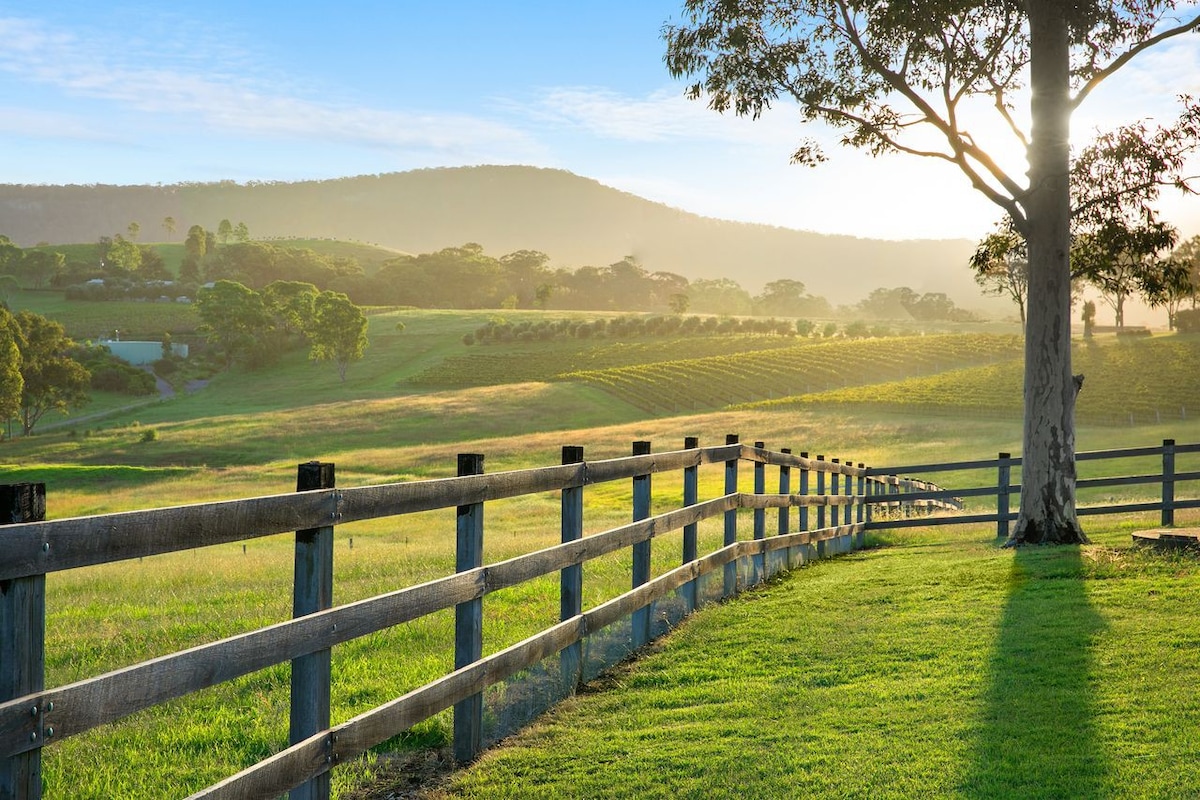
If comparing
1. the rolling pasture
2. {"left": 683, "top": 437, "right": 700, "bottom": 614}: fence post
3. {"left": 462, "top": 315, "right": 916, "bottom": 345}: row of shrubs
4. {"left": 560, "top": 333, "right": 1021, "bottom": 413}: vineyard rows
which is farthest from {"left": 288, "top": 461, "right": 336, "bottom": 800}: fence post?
{"left": 462, "top": 315, "right": 916, "bottom": 345}: row of shrubs

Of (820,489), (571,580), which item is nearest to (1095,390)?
(820,489)

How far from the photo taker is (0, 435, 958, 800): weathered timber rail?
2957 millimetres

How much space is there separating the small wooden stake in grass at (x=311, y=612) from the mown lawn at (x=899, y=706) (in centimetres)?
102

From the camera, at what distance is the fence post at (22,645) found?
2.90 metres

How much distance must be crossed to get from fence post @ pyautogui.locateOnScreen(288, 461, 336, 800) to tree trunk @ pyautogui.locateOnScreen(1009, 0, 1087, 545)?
12778mm

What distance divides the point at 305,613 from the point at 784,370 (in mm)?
84706

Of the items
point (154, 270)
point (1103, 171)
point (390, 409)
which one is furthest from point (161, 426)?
point (154, 270)

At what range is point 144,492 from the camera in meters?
45.6

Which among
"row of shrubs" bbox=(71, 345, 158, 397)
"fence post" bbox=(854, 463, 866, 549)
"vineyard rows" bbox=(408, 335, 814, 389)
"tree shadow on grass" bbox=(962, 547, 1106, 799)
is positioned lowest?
"fence post" bbox=(854, 463, 866, 549)

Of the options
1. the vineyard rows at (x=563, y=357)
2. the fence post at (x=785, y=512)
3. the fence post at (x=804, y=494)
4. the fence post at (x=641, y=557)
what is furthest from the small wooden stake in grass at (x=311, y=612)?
the vineyard rows at (x=563, y=357)

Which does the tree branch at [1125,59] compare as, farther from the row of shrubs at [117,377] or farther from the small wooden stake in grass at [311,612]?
the row of shrubs at [117,377]

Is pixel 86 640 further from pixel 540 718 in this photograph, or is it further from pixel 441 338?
pixel 441 338

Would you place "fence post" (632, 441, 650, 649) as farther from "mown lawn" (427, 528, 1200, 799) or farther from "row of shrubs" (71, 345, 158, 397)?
"row of shrubs" (71, 345, 158, 397)

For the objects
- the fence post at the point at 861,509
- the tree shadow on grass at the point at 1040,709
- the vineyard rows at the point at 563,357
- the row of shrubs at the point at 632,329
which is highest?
the row of shrubs at the point at 632,329
